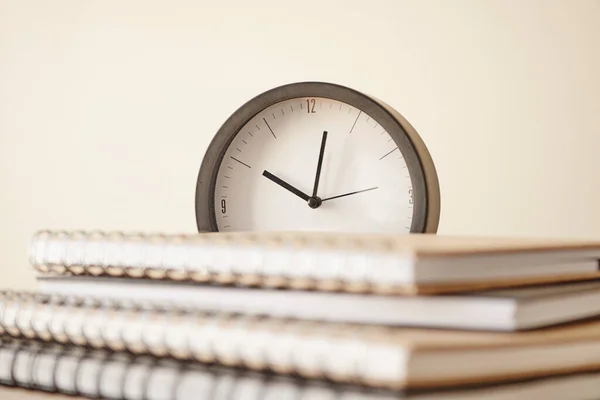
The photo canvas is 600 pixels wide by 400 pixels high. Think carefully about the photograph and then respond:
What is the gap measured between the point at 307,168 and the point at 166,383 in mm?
604

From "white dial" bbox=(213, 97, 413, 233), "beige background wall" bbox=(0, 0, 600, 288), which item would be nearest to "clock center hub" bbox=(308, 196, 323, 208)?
"white dial" bbox=(213, 97, 413, 233)

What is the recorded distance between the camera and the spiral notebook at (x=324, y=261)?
1.52 ft

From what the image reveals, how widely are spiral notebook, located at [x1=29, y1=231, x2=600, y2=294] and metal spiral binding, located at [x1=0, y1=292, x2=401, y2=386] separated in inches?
0.9

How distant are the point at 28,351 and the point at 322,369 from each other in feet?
0.83

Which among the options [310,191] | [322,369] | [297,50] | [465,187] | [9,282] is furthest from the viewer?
[9,282]

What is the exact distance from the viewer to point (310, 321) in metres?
0.50

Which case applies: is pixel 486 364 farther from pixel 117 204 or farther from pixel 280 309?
pixel 117 204

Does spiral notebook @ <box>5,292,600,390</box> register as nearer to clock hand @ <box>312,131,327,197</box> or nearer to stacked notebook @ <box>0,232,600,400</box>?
stacked notebook @ <box>0,232,600,400</box>

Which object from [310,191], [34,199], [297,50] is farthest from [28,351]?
[34,199]

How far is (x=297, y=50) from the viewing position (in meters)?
1.61

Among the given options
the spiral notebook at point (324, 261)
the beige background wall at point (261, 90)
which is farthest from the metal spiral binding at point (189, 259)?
the beige background wall at point (261, 90)

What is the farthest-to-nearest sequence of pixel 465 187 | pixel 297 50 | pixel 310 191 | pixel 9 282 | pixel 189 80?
pixel 9 282
pixel 189 80
pixel 297 50
pixel 465 187
pixel 310 191

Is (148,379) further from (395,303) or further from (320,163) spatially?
(320,163)

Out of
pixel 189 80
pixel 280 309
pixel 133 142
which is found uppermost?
pixel 189 80
